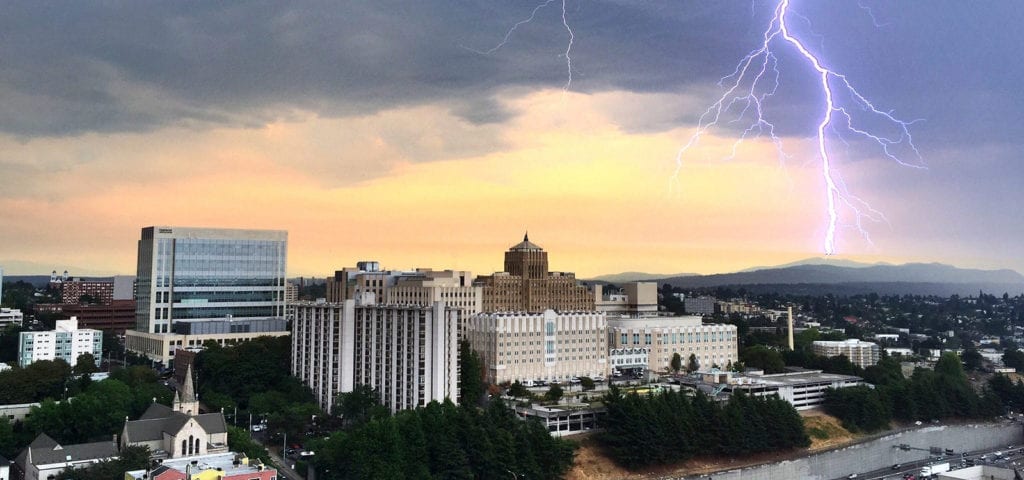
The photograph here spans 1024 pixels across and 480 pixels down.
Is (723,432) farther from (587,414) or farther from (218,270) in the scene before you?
(218,270)

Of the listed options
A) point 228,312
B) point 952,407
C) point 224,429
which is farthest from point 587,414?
point 228,312

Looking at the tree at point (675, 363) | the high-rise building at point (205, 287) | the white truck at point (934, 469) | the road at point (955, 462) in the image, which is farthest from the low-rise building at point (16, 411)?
the white truck at point (934, 469)

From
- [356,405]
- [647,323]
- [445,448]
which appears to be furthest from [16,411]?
[647,323]

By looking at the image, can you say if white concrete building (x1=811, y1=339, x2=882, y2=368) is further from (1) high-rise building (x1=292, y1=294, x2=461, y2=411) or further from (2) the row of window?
(1) high-rise building (x1=292, y1=294, x2=461, y2=411)

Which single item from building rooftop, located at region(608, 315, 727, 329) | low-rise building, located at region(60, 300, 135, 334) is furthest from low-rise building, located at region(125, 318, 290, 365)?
building rooftop, located at region(608, 315, 727, 329)

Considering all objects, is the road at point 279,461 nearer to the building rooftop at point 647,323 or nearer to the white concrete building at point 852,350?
the building rooftop at point 647,323

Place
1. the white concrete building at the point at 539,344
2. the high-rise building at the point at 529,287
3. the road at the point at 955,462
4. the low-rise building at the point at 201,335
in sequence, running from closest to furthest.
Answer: the road at the point at 955,462 → the white concrete building at the point at 539,344 → the low-rise building at the point at 201,335 → the high-rise building at the point at 529,287
